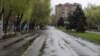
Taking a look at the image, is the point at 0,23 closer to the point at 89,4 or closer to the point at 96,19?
the point at 96,19

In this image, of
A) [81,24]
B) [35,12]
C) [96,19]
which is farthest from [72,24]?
[96,19]

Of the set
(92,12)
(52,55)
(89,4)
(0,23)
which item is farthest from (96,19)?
(52,55)

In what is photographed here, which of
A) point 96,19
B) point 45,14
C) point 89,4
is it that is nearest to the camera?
point 45,14

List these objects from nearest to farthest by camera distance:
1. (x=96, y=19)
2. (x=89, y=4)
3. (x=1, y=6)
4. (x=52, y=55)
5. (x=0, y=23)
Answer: (x=52, y=55), (x=1, y=6), (x=0, y=23), (x=96, y=19), (x=89, y=4)

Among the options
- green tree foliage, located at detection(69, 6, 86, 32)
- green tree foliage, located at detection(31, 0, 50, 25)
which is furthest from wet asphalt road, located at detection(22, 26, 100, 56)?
green tree foliage, located at detection(69, 6, 86, 32)

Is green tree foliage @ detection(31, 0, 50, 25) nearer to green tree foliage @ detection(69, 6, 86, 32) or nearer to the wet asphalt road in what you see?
green tree foliage @ detection(69, 6, 86, 32)

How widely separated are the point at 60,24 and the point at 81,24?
90.7 metres

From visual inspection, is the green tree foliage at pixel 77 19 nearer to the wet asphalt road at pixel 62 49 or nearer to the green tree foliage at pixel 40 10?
the green tree foliage at pixel 40 10

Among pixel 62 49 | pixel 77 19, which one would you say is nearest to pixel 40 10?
pixel 77 19

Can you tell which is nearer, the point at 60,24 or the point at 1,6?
the point at 1,6

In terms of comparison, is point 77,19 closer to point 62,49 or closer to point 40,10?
point 40,10

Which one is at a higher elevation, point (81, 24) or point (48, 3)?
point (48, 3)

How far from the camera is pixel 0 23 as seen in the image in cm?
4878

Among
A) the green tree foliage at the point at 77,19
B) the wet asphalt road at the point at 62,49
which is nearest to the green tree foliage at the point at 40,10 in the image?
the green tree foliage at the point at 77,19
